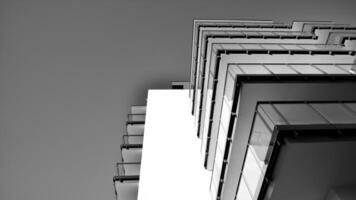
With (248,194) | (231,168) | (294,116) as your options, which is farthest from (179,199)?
(294,116)

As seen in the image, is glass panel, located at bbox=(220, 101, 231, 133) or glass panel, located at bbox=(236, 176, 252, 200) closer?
glass panel, located at bbox=(236, 176, 252, 200)

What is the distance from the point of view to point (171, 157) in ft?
82.1

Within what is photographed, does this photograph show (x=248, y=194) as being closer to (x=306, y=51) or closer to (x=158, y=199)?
(x=158, y=199)

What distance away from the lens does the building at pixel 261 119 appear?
12.3 m

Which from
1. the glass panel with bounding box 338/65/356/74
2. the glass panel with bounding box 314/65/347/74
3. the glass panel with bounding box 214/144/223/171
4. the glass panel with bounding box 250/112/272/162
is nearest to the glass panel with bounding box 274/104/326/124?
the glass panel with bounding box 250/112/272/162

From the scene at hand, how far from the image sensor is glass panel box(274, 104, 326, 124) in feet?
42.2

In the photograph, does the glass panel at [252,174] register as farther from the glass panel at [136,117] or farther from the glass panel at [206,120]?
the glass panel at [136,117]

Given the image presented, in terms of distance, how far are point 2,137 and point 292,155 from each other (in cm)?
3323

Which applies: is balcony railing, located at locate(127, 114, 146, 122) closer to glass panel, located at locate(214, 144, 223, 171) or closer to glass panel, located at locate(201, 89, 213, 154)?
glass panel, located at locate(201, 89, 213, 154)

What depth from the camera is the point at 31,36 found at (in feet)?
108

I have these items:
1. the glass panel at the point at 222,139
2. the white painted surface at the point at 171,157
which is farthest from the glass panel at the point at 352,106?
the white painted surface at the point at 171,157

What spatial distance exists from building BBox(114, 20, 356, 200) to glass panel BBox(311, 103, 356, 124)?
0.03 metres

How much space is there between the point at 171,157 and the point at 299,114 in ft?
42.4

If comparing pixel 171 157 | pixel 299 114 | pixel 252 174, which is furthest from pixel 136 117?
pixel 299 114
